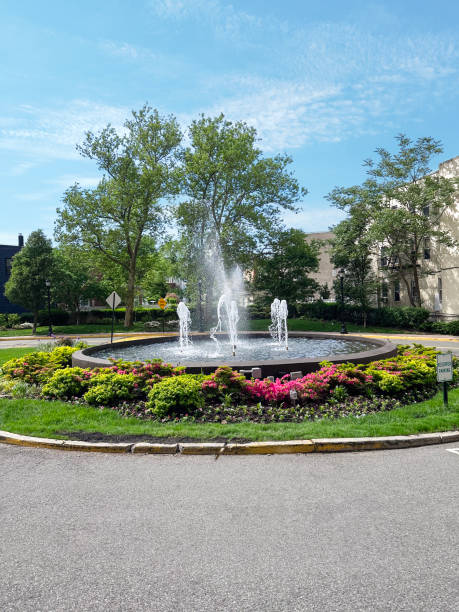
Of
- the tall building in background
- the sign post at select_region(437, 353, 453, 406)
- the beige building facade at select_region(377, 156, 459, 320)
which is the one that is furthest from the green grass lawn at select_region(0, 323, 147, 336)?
the sign post at select_region(437, 353, 453, 406)

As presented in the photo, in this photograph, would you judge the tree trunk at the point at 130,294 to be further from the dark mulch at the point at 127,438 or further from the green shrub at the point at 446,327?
the dark mulch at the point at 127,438

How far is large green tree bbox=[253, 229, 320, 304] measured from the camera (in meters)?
42.1

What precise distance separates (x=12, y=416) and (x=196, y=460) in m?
4.32

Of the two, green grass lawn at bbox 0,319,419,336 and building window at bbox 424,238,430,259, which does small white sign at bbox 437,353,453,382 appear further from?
building window at bbox 424,238,430,259

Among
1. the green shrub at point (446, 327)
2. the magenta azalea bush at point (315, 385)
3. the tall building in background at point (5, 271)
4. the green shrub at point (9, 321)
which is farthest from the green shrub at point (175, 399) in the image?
the tall building in background at point (5, 271)

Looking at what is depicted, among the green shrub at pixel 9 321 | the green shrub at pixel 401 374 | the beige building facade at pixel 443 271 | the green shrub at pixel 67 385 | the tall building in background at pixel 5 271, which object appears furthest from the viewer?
the tall building in background at pixel 5 271

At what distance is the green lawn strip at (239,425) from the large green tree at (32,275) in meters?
35.4

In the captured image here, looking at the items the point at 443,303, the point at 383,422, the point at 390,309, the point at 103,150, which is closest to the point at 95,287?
the point at 103,150

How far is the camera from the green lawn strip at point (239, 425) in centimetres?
649

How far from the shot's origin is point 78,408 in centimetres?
831

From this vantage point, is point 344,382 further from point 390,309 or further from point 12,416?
point 390,309

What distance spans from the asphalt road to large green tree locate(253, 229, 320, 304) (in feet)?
121

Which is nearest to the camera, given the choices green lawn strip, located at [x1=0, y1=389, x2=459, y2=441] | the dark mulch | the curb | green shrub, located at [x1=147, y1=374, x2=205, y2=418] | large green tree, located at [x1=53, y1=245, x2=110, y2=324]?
the curb

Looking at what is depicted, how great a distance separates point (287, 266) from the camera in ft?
139
